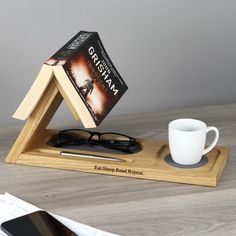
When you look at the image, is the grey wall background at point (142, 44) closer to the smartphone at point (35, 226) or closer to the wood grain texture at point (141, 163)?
the wood grain texture at point (141, 163)

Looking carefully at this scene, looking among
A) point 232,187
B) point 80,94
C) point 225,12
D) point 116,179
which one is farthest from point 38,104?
point 225,12

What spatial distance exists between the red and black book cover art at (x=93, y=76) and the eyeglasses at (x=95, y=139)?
0.08 m

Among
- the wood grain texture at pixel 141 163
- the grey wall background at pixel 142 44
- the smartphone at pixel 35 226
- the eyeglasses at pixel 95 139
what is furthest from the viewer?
the grey wall background at pixel 142 44

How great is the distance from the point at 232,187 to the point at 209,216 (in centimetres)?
12

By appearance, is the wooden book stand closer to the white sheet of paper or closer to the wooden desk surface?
the wooden desk surface

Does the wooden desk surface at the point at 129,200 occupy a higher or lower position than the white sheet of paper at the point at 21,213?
higher

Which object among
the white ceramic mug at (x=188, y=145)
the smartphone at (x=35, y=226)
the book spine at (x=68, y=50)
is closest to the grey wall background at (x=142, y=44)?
the book spine at (x=68, y=50)

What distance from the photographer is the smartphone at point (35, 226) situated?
97 centimetres

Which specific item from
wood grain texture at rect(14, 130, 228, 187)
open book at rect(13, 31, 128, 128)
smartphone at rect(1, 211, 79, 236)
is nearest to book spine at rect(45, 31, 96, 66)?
open book at rect(13, 31, 128, 128)

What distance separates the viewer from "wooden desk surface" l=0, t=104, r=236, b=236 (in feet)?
3.34

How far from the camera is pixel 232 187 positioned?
1140 millimetres

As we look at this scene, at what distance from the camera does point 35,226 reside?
3.24 feet

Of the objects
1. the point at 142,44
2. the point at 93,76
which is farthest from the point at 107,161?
the point at 142,44

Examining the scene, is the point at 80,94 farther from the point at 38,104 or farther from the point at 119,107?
the point at 119,107
